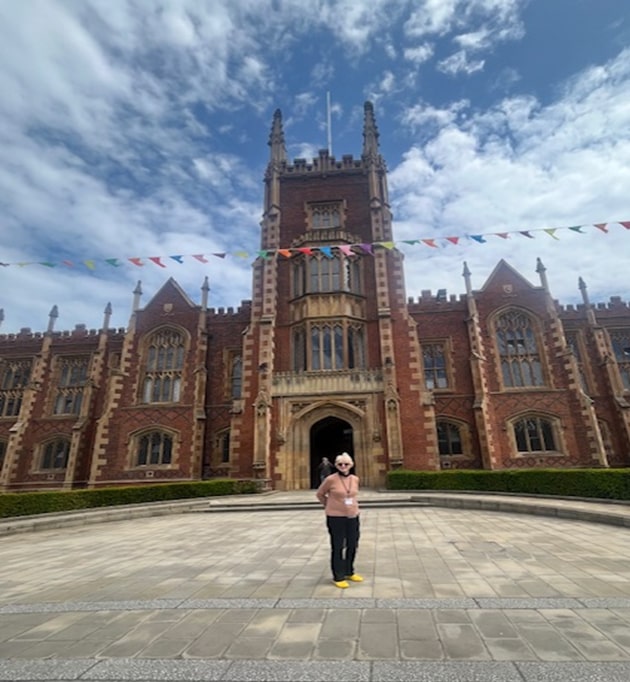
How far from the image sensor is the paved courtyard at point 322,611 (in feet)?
10.0

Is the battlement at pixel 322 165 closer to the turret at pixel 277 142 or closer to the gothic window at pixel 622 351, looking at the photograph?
the turret at pixel 277 142

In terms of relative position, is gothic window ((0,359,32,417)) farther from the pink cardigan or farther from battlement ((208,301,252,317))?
the pink cardigan

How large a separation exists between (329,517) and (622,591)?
356 cm

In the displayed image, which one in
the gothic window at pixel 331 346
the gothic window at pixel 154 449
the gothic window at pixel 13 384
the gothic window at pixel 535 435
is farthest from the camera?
the gothic window at pixel 13 384

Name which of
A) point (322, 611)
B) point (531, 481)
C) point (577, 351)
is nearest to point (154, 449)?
point (531, 481)

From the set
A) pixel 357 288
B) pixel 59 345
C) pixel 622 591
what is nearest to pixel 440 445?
pixel 357 288

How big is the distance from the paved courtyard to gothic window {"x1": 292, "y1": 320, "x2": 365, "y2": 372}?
13470 mm

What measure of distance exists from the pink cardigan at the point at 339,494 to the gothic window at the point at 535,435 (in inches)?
841

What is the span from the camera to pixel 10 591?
5430 millimetres

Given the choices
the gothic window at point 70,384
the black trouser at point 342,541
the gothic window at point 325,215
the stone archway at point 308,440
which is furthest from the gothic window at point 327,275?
the gothic window at point 70,384

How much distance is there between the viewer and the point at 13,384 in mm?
30219

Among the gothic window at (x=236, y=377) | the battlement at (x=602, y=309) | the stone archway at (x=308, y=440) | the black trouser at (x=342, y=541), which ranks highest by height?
the battlement at (x=602, y=309)

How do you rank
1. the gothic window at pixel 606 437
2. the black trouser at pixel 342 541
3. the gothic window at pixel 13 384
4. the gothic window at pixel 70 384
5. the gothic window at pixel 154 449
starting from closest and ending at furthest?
1. the black trouser at pixel 342 541
2. the gothic window at pixel 606 437
3. the gothic window at pixel 154 449
4. the gothic window at pixel 70 384
5. the gothic window at pixel 13 384

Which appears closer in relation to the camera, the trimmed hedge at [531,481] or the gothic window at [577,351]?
the trimmed hedge at [531,481]
